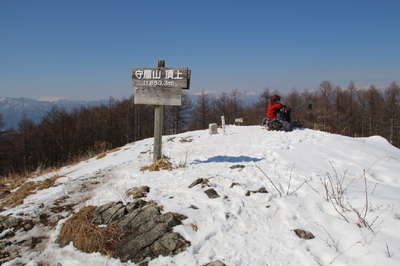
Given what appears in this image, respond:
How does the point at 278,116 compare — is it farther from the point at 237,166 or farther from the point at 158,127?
the point at 158,127

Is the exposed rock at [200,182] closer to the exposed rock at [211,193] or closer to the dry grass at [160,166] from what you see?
the exposed rock at [211,193]

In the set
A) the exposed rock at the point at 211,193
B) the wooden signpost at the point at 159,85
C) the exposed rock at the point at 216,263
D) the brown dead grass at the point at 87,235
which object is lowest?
the brown dead grass at the point at 87,235

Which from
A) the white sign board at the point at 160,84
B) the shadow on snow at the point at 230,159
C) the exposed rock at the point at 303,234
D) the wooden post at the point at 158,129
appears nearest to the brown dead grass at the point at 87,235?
the exposed rock at the point at 303,234

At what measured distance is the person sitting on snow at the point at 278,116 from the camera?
11448mm

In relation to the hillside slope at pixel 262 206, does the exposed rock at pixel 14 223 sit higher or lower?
lower

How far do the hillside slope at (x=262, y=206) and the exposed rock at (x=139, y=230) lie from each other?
124 mm

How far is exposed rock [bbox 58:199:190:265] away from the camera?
3090 millimetres

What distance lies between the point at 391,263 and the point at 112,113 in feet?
168

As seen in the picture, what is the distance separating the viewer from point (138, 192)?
471 centimetres

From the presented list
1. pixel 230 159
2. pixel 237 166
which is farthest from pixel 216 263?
pixel 230 159

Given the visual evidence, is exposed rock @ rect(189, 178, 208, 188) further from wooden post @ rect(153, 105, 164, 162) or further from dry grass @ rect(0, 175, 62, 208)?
dry grass @ rect(0, 175, 62, 208)

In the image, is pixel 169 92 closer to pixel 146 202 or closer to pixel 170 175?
pixel 170 175

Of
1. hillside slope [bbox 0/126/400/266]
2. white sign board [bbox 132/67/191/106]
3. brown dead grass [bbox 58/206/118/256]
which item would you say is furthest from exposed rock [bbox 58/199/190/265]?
white sign board [bbox 132/67/191/106]

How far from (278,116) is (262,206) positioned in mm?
8761
